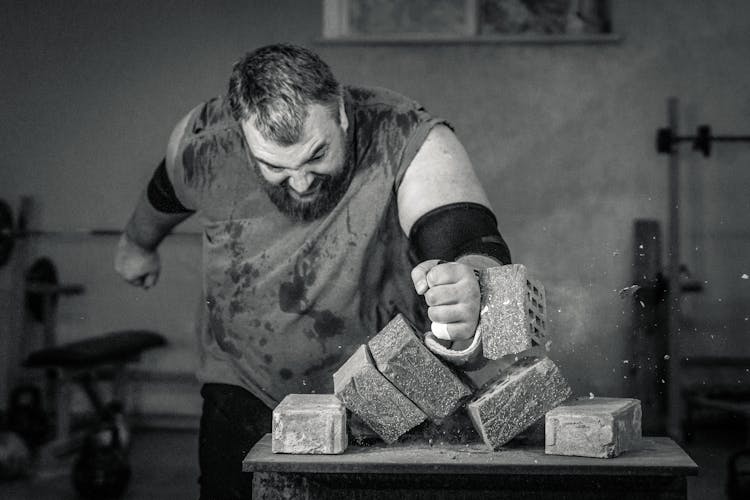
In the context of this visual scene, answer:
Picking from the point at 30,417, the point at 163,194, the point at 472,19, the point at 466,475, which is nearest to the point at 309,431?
the point at 466,475

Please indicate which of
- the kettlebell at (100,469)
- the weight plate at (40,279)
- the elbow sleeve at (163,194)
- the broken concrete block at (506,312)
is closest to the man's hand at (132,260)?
the elbow sleeve at (163,194)

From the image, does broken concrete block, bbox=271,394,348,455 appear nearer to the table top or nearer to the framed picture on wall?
the table top

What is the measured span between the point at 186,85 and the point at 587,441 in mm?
3980

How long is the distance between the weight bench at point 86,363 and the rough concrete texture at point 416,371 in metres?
2.52

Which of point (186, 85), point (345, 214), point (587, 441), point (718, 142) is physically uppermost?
point (186, 85)

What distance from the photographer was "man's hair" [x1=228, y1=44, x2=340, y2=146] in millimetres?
1725

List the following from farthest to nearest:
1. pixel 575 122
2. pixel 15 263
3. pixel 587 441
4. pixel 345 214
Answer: pixel 575 122
pixel 15 263
pixel 345 214
pixel 587 441

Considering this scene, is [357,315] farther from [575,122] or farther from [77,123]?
[77,123]

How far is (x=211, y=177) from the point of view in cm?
207

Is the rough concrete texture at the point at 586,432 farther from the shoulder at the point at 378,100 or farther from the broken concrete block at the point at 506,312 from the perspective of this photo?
the shoulder at the point at 378,100

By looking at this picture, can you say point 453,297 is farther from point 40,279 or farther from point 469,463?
point 40,279

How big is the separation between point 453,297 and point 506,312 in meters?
0.10

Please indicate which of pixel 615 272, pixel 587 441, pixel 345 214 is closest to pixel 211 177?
pixel 345 214

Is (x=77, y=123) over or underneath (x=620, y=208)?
over
